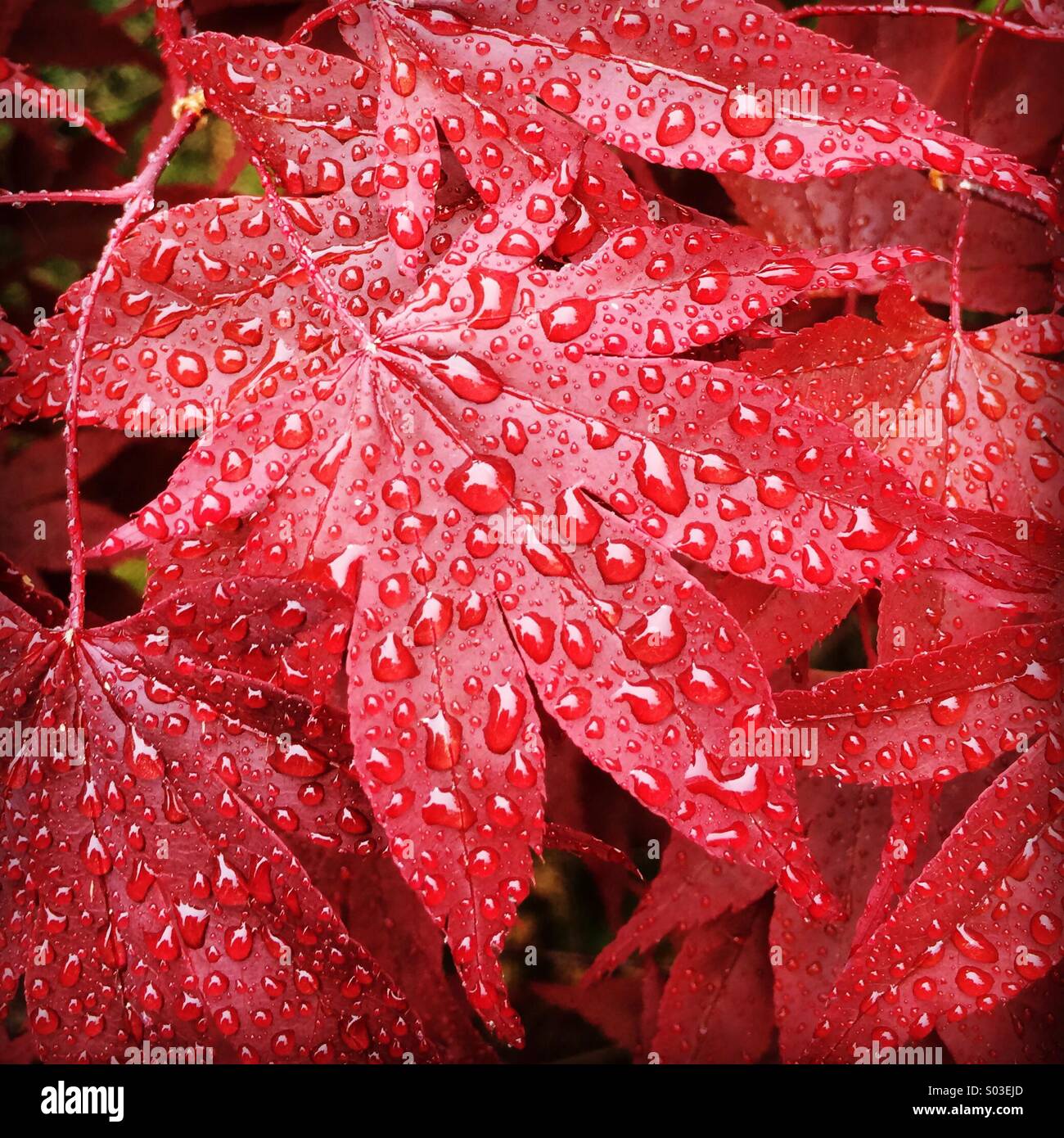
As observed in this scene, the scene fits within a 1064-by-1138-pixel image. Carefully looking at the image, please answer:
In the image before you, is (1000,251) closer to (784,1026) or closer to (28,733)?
(784,1026)

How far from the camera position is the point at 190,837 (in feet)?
1.36

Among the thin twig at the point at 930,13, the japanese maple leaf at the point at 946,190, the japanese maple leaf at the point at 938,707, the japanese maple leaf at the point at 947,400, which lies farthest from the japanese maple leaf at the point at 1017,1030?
the thin twig at the point at 930,13

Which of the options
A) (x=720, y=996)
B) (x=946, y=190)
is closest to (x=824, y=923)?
(x=720, y=996)

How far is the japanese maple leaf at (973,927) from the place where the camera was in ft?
1.33

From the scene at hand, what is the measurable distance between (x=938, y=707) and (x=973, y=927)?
11 centimetres

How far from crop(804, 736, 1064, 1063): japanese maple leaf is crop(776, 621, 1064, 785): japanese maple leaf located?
2 centimetres

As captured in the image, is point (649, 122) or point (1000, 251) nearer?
point (649, 122)

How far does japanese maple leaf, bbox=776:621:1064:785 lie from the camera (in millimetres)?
407

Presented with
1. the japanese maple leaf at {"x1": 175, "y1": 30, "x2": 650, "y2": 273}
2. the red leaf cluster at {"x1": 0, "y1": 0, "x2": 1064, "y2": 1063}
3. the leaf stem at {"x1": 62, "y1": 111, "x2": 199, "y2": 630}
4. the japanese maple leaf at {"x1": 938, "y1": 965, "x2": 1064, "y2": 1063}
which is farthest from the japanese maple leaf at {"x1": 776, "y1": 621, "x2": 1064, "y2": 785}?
the leaf stem at {"x1": 62, "y1": 111, "x2": 199, "y2": 630}

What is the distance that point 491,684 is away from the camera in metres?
0.35

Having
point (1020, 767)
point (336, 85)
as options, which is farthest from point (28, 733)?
point (1020, 767)

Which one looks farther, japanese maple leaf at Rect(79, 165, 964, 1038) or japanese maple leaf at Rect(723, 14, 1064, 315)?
japanese maple leaf at Rect(723, 14, 1064, 315)

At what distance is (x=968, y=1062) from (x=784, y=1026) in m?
0.10

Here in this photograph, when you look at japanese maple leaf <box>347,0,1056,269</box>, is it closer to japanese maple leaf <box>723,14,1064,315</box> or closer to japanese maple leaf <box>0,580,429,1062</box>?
japanese maple leaf <box>723,14,1064,315</box>
